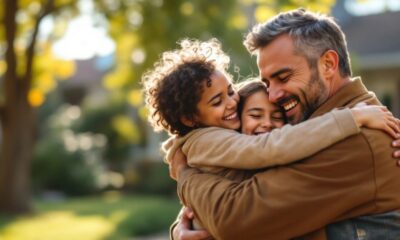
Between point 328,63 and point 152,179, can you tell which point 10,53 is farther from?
point 328,63

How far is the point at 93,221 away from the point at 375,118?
12.7 meters

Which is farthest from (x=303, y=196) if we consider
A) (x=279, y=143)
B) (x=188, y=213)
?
(x=188, y=213)

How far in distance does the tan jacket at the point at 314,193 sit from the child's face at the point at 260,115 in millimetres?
422

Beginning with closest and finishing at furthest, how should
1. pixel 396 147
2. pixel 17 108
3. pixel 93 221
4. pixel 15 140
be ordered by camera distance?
pixel 396 147 < pixel 93 221 < pixel 17 108 < pixel 15 140

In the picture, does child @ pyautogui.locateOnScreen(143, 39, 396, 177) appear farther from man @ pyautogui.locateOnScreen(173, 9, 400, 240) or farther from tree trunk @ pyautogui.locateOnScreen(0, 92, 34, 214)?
tree trunk @ pyautogui.locateOnScreen(0, 92, 34, 214)

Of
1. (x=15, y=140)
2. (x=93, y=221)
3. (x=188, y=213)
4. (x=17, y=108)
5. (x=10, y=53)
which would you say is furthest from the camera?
(x=15, y=140)

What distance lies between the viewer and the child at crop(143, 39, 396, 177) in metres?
2.63

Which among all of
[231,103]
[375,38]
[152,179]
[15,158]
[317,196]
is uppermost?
[375,38]

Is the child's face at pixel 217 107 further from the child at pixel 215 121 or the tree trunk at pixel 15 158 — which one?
the tree trunk at pixel 15 158

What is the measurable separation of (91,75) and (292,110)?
3518 centimetres

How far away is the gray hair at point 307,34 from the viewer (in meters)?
2.97

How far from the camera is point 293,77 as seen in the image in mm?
2988

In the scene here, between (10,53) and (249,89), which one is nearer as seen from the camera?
(249,89)

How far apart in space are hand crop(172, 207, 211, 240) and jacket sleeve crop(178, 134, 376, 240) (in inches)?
10.9
